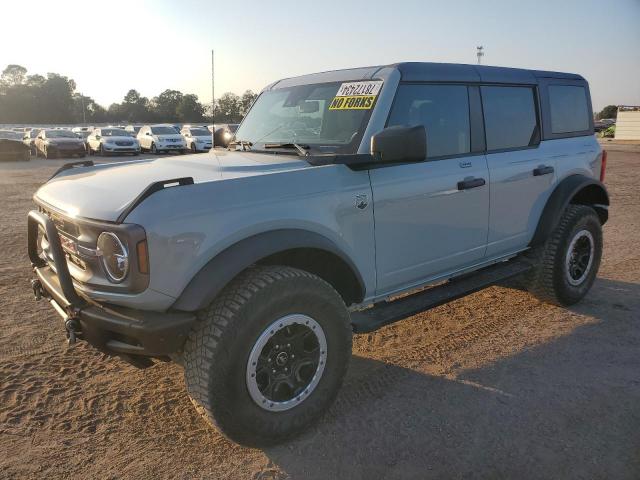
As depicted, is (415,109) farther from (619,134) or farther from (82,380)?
(619,134)

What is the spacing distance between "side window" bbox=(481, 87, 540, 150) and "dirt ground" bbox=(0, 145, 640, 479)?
1566 millimetres

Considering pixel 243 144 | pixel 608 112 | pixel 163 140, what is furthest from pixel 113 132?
pixel 608 112

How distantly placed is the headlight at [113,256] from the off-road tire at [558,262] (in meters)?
3.55

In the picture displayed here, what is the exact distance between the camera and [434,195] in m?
3.57

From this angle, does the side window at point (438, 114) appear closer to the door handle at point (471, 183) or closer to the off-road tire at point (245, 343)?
the door handle at point (471, 183)

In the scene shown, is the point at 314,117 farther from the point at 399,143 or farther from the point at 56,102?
the point at 56,102

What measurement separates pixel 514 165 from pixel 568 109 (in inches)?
51.4

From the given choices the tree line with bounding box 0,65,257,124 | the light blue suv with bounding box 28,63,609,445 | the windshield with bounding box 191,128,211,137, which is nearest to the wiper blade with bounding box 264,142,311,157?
the light blue suv with bounding box 28,63,609,445

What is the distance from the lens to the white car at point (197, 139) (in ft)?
93.2

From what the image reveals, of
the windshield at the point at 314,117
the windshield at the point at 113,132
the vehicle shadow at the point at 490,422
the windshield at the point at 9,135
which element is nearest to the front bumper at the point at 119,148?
the windshield at the point at 113,132

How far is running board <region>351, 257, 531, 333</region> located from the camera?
3329mm

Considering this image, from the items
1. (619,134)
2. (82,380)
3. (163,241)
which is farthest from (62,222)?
(619,134)

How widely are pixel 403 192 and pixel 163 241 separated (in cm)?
161

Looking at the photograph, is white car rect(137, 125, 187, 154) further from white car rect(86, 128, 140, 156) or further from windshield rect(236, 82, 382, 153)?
windshield rect(236, 82, 382, 153)
